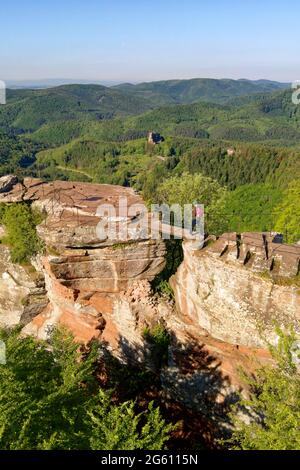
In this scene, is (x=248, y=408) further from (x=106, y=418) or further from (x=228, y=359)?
(x=106, y=418)

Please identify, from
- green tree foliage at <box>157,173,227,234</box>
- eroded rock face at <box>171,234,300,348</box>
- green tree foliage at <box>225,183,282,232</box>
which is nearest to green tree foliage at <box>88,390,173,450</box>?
eroded rock face at <box>171,234,300,348</box>

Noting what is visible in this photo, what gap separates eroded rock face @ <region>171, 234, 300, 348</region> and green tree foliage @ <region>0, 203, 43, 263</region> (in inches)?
491

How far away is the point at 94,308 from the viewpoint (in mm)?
25812

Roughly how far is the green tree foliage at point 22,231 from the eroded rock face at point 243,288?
12.5 metres

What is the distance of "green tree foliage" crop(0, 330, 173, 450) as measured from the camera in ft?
50.2

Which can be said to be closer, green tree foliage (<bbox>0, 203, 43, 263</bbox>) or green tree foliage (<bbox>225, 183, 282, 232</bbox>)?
green tree foliage (<bbox>0, 203, 43, 263</bbox>)

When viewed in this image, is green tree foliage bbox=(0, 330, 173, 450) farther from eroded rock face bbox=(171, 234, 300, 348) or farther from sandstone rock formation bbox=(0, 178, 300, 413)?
eroded rock face bbox=(171, 234, 300, 348)

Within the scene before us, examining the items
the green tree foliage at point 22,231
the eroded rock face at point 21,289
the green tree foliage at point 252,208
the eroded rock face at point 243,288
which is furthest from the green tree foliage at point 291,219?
the green tree foliage at point 22,231

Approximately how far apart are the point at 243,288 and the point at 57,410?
11482 mm

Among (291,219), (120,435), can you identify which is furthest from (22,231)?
(291,219)

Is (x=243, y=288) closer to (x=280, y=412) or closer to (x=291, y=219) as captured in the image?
(x=280, y=412)

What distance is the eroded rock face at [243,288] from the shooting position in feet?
63.9

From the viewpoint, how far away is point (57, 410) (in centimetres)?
1769
